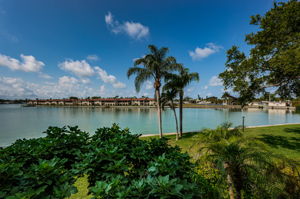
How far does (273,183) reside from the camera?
2.46 m

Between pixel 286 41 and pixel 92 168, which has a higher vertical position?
pixel 286 41

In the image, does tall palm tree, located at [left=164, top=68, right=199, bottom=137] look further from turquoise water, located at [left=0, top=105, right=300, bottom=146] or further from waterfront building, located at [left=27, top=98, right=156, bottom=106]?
waterfront building, located at [left=27, top=98, right=156, bottom=106]

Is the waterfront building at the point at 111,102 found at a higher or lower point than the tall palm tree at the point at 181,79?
lower

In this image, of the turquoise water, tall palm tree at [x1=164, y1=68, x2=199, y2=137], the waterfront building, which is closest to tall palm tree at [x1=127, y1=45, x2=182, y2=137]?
tall palm tree at [x1=164, y1=68, x2=199, y2=137]

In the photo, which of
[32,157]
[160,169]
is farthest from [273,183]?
[32,157]

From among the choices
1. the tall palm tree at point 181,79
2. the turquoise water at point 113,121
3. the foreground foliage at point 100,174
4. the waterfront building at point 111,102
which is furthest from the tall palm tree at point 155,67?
the waterfront building at point 111,102

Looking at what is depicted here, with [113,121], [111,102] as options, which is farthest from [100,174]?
[111,102]

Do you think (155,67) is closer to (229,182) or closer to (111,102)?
(229,182)

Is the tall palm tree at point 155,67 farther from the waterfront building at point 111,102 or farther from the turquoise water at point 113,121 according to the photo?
the waterfront building at point 111,102

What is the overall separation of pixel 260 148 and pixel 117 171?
10.8ft

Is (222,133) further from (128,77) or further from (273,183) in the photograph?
(128,77)

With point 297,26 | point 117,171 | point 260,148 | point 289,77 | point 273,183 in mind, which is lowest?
point 273,183

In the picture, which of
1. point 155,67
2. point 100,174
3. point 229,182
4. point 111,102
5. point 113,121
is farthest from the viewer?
point 111,102

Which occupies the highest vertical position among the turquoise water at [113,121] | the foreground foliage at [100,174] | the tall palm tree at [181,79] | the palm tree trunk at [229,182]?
the tall palm tree at [181,79]
